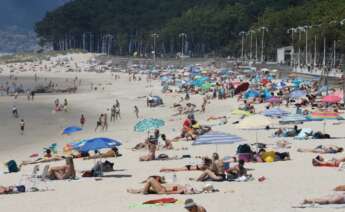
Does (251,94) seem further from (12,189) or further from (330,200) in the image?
(330,200)

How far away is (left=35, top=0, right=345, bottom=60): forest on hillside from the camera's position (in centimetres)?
9000

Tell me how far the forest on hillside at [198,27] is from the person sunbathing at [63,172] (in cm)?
5536

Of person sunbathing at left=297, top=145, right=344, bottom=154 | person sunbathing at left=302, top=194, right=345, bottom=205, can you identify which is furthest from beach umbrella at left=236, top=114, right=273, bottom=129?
person sunbathing at left=302, top=194, right=345, bottom=205

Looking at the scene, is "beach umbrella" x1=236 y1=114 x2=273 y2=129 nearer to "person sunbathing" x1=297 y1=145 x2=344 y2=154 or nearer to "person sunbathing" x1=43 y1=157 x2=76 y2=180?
"person sunbathing" x1=297 y1=145 x2=344 y2=154

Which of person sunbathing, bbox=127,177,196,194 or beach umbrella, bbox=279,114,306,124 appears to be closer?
person sunbathing, bbox=127,177,196,194

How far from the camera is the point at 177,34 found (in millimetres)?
157000

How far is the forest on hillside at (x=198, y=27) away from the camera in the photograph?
90.0m

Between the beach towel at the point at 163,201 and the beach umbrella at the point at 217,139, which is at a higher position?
the beach umbrella at the point at 217,139

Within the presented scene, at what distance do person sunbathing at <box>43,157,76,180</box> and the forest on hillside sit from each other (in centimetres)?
5536

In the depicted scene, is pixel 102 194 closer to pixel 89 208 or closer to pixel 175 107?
pixel 89 208

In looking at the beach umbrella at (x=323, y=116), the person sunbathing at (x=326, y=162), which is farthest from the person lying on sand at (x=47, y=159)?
the beach umbrella at (x=323, y=116)

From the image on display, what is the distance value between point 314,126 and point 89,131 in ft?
45.0

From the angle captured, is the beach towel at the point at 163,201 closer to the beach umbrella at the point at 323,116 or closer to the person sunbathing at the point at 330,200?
the person sunbathing at the point at 330,200

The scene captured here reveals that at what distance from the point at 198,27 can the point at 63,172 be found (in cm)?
13457
